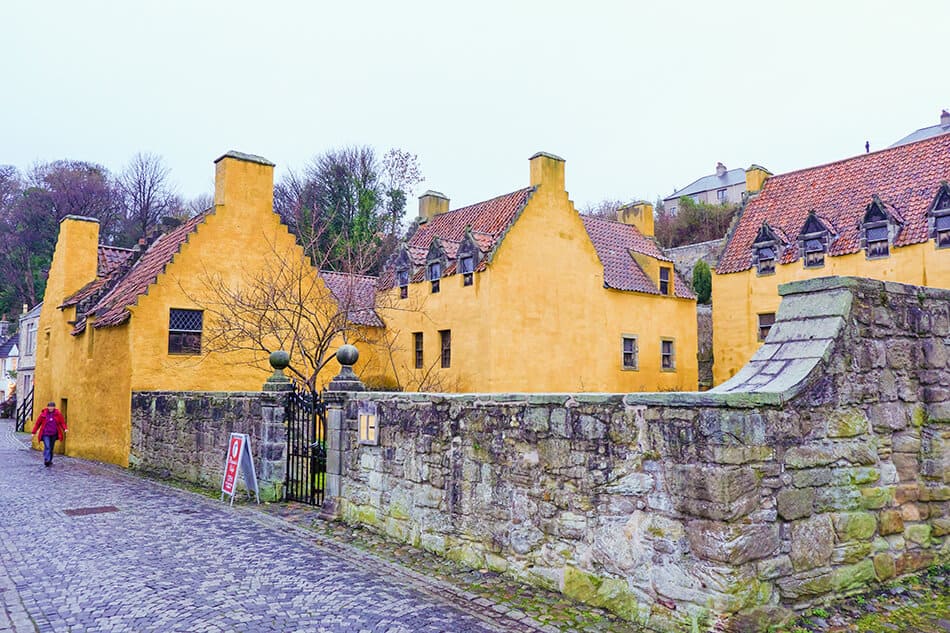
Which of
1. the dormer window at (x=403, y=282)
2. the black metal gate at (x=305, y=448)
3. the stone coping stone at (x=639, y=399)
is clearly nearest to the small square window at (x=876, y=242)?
the dormer window at (x=403, y=282)

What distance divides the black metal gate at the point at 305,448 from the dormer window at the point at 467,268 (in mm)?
13157

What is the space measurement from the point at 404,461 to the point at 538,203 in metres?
18.1

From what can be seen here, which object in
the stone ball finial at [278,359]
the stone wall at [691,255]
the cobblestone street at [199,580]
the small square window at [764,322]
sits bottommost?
the cobblestone street at [199,580]

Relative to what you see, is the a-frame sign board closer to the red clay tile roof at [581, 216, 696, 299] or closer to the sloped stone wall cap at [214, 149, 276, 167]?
the sloped stone wall cap at [214, 149, 276, 167]

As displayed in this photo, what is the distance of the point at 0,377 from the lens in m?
55.2

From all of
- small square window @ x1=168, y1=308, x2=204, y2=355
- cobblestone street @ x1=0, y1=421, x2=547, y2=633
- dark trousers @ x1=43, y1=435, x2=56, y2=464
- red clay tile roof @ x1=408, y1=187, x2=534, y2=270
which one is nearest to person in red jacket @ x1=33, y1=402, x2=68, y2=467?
dark trousers @ x1=43, y1=435, x2=56, y2=464

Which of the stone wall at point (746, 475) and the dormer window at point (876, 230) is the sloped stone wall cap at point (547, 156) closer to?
the dormer window at point (876, 230)

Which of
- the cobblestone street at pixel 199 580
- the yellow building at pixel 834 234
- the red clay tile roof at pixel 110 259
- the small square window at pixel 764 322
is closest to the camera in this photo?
the cobblestone street at pixel 199 580

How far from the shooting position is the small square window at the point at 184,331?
18516 mm

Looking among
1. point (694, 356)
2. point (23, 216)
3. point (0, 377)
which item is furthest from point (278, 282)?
point (0, 377)

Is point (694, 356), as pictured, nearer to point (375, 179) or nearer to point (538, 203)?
point (538, 203)

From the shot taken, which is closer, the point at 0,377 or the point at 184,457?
the point at 184,457

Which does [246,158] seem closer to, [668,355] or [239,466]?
[239,466]

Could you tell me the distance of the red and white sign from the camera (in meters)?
11.8
